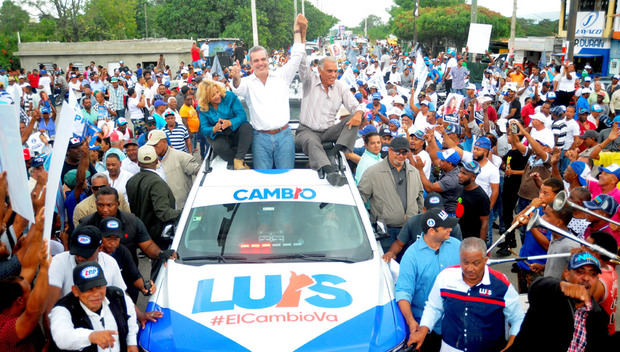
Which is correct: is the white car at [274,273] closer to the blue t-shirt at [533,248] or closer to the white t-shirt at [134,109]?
the blue t-shirt at [533,248]

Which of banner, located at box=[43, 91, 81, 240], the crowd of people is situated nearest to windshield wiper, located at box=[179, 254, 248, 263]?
the crowd of people

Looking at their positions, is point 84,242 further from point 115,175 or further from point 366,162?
point 366,162

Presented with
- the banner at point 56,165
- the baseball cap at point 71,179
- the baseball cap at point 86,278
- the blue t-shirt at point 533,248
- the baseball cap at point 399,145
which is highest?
the banner at point 56,165

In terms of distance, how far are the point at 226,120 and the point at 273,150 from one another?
0.59 metres

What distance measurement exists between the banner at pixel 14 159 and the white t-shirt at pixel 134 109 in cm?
1198

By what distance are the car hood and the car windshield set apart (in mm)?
139

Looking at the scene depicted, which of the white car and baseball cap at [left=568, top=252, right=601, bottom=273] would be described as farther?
the white car

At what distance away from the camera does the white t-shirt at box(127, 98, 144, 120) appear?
15008mm

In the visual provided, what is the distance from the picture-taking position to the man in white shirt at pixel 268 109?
6.29 metres

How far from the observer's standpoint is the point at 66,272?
424 centimetres

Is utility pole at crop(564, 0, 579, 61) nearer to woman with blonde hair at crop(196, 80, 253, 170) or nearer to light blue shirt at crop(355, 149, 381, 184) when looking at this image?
light blue shirt at crop(355, 149, 381, 184)

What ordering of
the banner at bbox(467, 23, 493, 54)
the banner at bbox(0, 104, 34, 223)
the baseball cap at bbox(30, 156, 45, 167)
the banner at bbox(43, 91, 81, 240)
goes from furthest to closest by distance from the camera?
the banner at bbox(467, 23, 493, 54), the baseball cap at bbox(30, 156, 45, 167), the banner at bbox(43, 91, 81, 240), the banner at bbox(0, 104, 34, 223)

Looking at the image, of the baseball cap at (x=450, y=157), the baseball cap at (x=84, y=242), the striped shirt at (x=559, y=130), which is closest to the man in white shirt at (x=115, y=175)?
the baseball cap at (x=84, y=242)

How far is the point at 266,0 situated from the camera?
5700 centimetres
